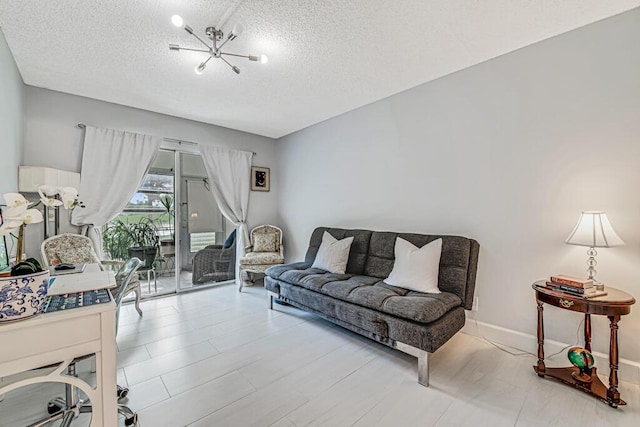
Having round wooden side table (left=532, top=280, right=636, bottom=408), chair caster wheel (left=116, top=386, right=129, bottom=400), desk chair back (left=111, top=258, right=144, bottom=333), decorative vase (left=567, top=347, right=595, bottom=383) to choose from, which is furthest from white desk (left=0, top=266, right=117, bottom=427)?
decorative vase (left=567, top=347, right=595, bottom=383)

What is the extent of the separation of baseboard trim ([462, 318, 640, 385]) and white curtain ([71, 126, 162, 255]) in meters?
4.22

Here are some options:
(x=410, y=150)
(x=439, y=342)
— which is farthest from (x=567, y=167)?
(x=439, y=342)

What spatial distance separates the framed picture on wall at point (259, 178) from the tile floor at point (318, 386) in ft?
8.54

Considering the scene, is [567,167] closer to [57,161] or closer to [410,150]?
[410,150]

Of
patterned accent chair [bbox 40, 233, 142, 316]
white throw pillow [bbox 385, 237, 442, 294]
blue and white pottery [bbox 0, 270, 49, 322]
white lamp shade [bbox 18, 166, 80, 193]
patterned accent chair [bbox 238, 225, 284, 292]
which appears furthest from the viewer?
patterned accent chair [bbox 238, 225, 284, 292]

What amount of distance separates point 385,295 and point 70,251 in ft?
10.6

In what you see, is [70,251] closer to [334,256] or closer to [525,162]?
[334,256]

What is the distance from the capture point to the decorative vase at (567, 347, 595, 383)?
A: 1872 mm

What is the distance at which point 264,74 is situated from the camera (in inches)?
110

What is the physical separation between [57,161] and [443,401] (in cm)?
439

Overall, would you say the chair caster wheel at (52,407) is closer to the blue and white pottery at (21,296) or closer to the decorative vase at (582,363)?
the blue and white pottery at (21,296)

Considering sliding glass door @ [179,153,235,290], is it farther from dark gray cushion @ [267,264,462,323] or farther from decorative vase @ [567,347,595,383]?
decorative vase @ [567,347,595,383]

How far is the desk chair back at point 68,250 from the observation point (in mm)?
2818

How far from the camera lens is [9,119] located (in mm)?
2314
